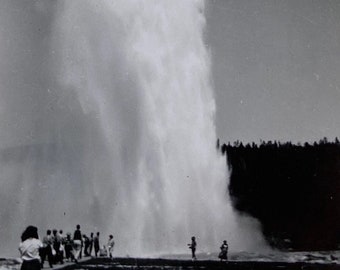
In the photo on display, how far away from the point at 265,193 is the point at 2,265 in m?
57.8

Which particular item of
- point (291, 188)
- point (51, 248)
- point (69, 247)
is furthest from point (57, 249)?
point (291, 188)

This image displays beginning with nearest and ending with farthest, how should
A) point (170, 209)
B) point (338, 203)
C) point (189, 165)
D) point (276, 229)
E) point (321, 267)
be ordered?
1. point (321, 267)
2. point (170, 209)
3. point (189, 165)
4. point (276, 229)
5. point (338, 203)

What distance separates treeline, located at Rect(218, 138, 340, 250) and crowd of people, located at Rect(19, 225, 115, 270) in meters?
35.0

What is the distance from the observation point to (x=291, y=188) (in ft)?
252

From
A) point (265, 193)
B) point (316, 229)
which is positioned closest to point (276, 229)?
point (316, 229)

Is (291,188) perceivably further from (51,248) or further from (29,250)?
(29,250)

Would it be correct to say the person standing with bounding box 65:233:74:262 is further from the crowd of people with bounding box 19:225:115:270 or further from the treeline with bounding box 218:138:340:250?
the treeline with bounding box 218:138:340:250

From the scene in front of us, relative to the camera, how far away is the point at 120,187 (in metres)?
48.7

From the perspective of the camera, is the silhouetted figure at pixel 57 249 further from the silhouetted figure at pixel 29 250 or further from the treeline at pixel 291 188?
the treeline at pixel 291 188

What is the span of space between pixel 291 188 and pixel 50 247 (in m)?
59.3

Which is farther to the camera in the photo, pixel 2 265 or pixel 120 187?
pixel 120 187

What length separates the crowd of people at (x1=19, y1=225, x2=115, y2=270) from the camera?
31.6 ft

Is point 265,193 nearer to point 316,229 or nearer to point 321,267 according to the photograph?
point 316,229

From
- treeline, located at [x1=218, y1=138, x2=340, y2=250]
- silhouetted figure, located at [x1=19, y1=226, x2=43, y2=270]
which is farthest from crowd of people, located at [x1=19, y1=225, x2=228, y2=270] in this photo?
treeline, located at [x1=218, y1=138, x2=340, y2=250]
